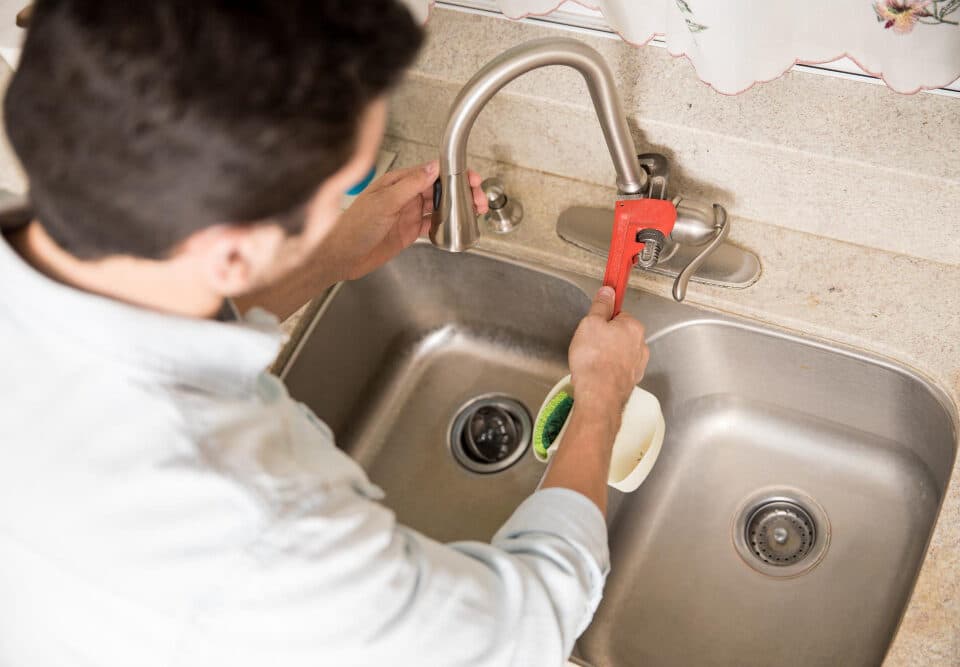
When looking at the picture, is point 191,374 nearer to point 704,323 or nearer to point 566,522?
point 566,522

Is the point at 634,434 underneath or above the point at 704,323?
underneath

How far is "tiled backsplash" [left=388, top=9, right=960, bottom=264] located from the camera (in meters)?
0.83

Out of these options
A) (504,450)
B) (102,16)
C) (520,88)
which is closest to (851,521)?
(504,450)

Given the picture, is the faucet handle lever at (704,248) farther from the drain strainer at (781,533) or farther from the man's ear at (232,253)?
the man's ear at (232,253)

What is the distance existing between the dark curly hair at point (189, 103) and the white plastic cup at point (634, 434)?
1.82 feet

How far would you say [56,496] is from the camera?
49 centimetres

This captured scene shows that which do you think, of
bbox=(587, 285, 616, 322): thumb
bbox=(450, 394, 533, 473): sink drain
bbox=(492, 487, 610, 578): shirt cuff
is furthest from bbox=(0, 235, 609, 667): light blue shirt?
bbox=(450, 394, 533, 473): sink drain

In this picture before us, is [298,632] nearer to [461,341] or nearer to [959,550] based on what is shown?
[959,550]

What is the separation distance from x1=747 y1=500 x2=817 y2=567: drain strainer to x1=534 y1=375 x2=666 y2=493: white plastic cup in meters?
0.16

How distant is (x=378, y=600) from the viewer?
513mm

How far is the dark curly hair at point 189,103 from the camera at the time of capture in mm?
415

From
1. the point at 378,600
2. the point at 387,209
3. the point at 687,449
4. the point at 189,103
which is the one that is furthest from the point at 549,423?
the point at 189,103

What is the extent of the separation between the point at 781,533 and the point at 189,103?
2.81 ft

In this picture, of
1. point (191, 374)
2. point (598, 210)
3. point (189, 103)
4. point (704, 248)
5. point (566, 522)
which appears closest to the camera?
point (189, 103)
